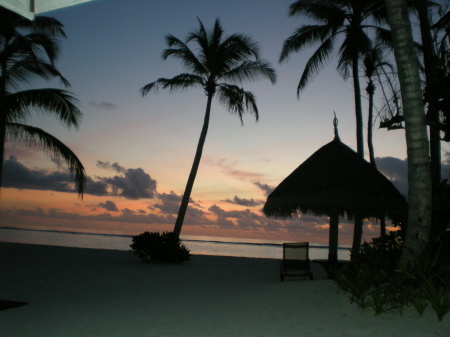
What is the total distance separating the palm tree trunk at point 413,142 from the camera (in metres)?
5.33

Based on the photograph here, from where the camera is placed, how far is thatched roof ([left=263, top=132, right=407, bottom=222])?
9391 millimetres

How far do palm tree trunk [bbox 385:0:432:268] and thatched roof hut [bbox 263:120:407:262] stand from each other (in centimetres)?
375

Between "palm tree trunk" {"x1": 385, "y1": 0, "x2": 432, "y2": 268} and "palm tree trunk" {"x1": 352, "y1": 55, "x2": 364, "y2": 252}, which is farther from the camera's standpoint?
"palm tree trunk" {"x1": 352, "y1": 55, "x2": 364, "y2": 252}

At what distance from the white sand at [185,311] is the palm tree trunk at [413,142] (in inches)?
38.6

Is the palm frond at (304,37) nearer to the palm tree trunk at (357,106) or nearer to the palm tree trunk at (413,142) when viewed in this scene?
the palm tree trunk at (357,106)

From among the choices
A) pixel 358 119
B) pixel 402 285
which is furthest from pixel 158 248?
pixel 402 285

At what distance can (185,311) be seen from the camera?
19.0 ft

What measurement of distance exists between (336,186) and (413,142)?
4090 mm

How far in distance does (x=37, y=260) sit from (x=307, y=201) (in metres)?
8.40

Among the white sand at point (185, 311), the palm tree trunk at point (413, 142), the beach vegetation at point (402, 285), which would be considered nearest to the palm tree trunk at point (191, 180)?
the white sand at point (185, 311)

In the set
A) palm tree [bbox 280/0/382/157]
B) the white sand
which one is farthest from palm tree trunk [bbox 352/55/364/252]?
the white sand

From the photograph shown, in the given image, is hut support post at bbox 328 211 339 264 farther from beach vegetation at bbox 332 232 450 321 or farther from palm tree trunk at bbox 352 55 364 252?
palm tree trunk at bbox 352 55 364 252

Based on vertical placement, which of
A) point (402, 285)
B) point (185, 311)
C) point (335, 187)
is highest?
point (335, 187)

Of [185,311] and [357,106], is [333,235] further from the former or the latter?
[357,106]
